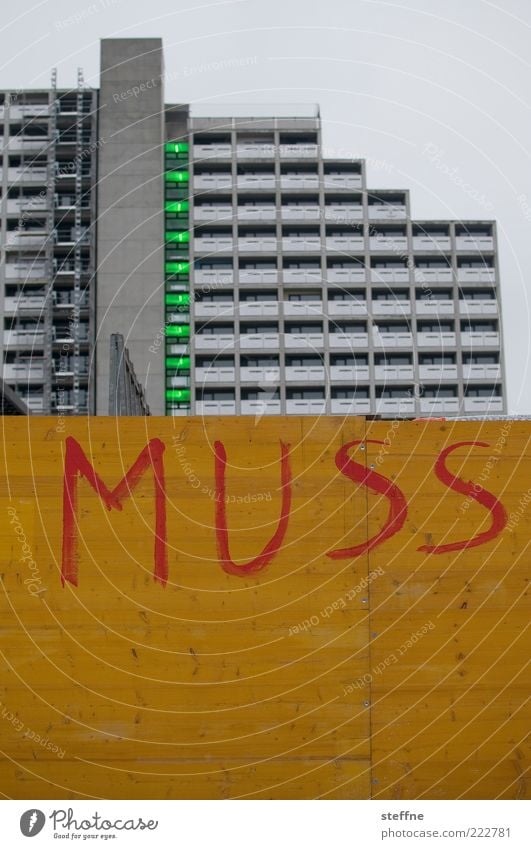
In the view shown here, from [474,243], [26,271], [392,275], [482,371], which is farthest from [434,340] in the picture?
[26,271]

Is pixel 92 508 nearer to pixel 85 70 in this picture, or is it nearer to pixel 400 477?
pixel 400 477

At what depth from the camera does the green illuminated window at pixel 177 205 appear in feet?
278

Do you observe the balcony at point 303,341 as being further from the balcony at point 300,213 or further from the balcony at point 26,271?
the balcony at point 26,271

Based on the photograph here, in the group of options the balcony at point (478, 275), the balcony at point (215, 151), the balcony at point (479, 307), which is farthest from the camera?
the balcony at point (478, 275)

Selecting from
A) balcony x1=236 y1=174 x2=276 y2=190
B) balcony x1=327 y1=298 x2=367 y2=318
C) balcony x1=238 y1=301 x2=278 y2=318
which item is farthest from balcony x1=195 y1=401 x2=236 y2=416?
balcony x1=236 y1=174 x2=276 y2=190

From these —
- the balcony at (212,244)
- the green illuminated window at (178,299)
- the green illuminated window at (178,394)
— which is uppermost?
the balcony at (212,244)

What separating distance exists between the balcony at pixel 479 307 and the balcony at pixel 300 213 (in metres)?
14.7

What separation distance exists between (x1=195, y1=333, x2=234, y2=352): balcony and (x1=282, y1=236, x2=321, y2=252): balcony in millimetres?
9460

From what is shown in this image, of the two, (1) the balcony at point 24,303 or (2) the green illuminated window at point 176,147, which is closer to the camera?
(1) the balcony at point 24,303

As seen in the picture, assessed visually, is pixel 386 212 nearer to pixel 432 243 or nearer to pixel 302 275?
pixel 432 243

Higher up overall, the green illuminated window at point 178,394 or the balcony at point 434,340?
the balcony at point 434,340

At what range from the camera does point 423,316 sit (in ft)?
285

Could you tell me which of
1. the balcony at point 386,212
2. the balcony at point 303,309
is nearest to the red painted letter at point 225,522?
the balcony at point 303,309

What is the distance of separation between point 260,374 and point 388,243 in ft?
57.1
